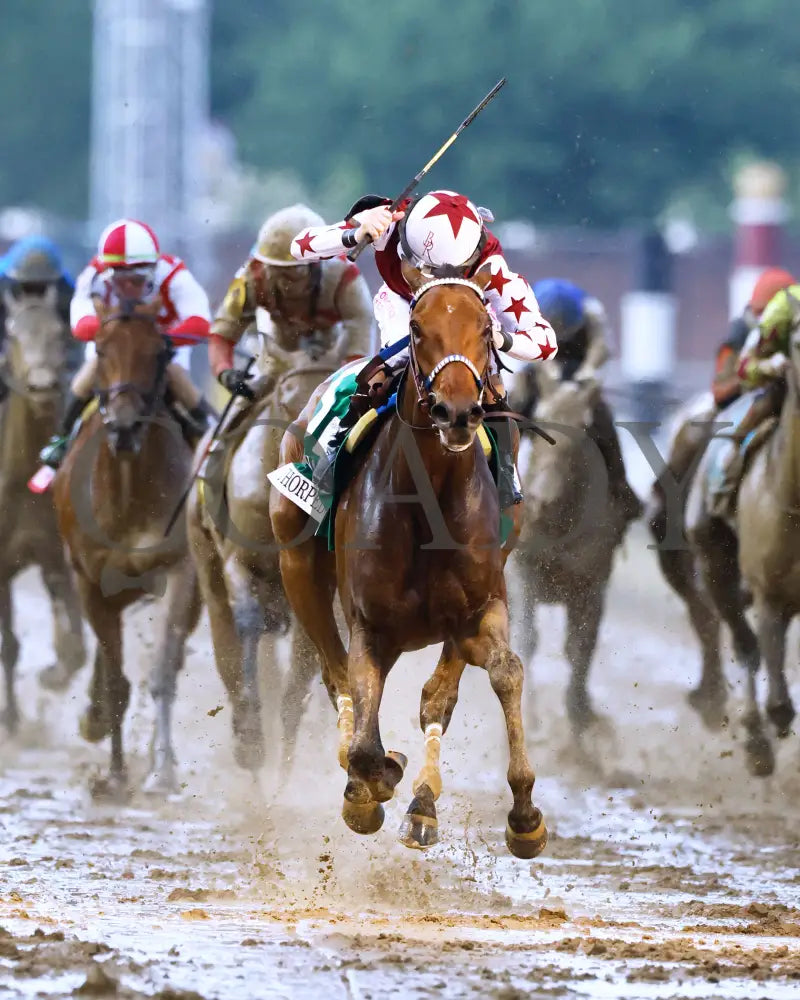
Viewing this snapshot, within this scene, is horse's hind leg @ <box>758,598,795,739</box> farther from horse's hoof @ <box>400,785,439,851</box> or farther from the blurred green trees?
the blurred green trees

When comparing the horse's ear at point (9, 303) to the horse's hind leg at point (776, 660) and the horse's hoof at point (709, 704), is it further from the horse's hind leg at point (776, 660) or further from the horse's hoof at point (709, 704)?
the horse's hind leg at point (776, 660)

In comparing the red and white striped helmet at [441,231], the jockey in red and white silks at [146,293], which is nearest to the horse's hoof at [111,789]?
the jockey in red and white silks at [146,293]

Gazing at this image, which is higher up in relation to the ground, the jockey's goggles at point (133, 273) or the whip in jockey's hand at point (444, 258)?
the jockey's goggles at point (133, 273)

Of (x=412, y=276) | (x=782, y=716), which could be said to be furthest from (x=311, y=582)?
(x=782, y=716)

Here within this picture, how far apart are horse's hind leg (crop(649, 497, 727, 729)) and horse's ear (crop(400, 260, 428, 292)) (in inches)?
171

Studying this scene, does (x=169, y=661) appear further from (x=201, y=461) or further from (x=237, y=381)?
(x=237, y=381)

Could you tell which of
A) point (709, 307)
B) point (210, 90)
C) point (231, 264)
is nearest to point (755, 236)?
point (709, 307)

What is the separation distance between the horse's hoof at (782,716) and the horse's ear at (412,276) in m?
3.59

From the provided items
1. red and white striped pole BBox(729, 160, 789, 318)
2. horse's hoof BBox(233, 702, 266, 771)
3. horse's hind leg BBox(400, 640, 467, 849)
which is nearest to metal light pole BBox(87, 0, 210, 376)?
red and white striped pole BBox(729, 160, 789, 318)

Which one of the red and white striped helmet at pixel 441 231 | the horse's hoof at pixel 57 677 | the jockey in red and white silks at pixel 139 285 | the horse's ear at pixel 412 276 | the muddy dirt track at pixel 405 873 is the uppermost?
the jockey in red and white silks at pixel 139 285

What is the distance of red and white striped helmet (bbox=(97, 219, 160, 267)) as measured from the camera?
30.3 feet

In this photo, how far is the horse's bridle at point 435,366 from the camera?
5.76 meters

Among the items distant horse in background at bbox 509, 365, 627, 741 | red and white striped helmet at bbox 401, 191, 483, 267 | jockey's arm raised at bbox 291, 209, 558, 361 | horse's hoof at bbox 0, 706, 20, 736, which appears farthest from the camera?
horse's hoof at bbox 0, 706, 20, 736

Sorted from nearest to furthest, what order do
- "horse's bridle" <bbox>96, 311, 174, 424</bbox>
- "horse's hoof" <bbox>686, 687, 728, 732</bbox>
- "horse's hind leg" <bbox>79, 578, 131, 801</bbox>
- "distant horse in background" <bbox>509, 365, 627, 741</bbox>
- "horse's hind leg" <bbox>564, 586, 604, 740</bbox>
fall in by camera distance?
"horse's bridle" <bbox>96, 311, 174, 424</bbox>, "horse's hind leg" <bbox>79, 578, 131, 801</bbox>, "horse's hind leg" <bbox>564, 586, 604, 740</bbox>, "distant horse in background" <bbox>509, 365, 627, 741</bbox>, "horse's hoof" <bbox>686, 687, 728, 732</bbox>
